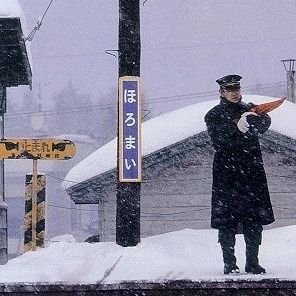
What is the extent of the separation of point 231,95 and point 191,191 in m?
9.80

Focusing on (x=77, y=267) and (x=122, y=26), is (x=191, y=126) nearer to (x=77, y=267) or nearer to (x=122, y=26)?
(x=122, y=26)

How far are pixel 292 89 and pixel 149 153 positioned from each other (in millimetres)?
22051

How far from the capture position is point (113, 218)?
1731 cm

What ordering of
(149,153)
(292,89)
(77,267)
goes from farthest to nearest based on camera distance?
(292,89) → (149,153) → (77,267)

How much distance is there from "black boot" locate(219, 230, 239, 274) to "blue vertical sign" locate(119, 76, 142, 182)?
2.55 meters

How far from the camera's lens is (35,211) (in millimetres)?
10562

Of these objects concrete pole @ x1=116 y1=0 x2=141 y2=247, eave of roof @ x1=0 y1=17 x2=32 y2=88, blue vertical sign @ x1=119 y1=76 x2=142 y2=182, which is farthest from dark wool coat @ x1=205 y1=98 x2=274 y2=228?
eave of roof @ x1=0 y1=17 x2=32 y2=88

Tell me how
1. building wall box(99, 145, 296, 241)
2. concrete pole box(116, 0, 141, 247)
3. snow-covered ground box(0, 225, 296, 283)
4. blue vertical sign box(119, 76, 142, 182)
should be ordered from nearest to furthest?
snow-covered ground box(0, 225, 296, 283)
blue vertical sign box(119, 76, 142, 182)
concrete pole box(116, 0, 141, 247)
building wall box(99, 145, 296, 241)

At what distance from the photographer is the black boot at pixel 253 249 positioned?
673 cm

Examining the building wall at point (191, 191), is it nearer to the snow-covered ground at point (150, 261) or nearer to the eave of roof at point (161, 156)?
the eave of roof at point (161, 156)

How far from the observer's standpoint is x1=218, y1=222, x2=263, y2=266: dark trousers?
676 centimetres

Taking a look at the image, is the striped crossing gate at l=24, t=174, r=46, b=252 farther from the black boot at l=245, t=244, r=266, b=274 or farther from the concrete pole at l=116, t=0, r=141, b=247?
the black boot at l=245, t=244, r=266, b=274

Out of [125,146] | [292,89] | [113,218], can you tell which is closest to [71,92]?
[292,89]

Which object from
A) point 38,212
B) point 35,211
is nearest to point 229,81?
point 35,211
